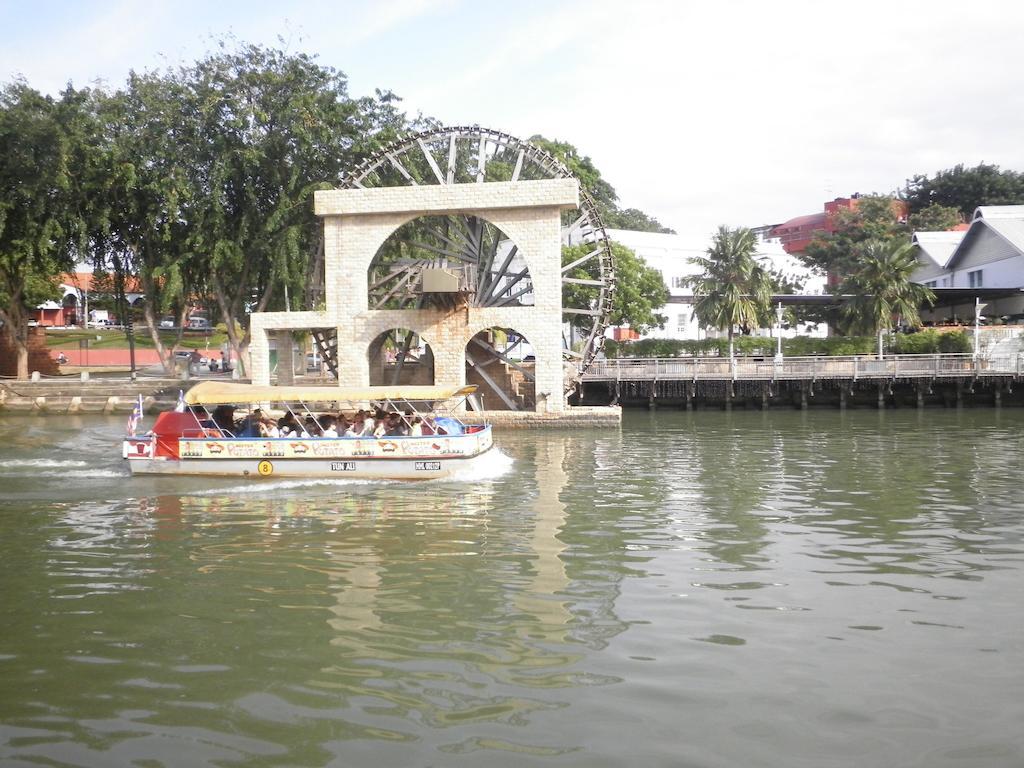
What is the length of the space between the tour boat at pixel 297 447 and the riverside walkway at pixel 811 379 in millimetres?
21167

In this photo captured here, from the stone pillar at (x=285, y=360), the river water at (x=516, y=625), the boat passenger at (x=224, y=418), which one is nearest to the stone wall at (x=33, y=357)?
the stone pillar at (x=285, y=360)

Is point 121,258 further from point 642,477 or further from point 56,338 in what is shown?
point 642,477

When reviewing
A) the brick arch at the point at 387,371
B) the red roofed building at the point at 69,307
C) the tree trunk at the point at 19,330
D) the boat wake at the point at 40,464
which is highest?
the red roofed building at the point at 69,307

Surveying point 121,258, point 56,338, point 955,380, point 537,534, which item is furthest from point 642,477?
point 56,338

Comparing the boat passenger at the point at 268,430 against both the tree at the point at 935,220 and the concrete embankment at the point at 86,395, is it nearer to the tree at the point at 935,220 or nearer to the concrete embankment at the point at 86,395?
the concrete embankment at the point at 86,395

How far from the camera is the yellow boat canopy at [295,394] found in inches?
921

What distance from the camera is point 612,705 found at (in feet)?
28.7

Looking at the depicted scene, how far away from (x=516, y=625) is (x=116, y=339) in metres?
73.3

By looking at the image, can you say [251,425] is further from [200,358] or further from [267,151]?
[200,358]

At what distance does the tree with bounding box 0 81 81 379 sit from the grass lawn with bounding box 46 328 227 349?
83.1 feet

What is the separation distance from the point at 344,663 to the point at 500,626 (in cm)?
205

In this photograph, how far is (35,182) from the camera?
44062 mm

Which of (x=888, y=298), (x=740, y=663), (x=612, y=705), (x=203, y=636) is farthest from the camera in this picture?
(x=888, y=298)

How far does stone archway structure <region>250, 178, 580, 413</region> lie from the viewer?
35750 millimetres
